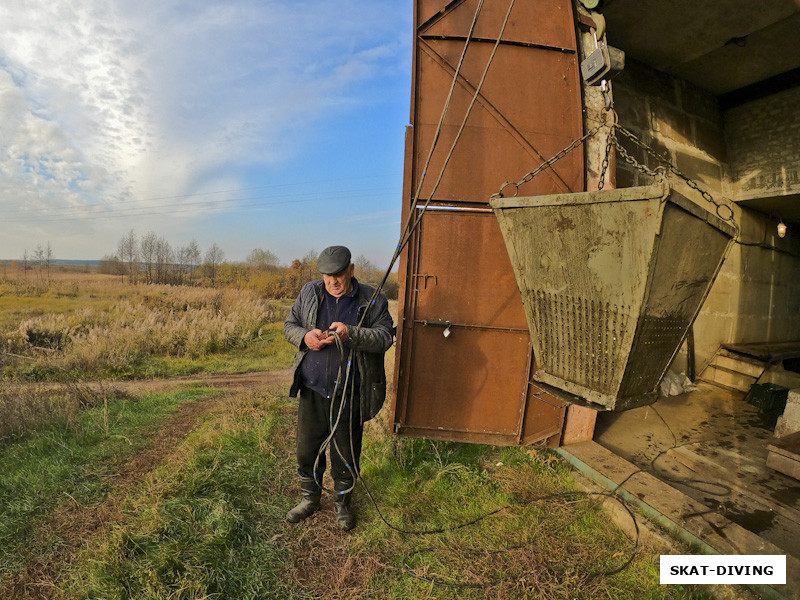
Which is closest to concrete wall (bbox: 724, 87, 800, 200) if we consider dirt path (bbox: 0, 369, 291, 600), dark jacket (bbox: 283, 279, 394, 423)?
dark jacket (bbox: 283, 279, 394, 423)

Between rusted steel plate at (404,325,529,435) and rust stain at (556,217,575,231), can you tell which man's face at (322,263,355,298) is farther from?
rust stain at (556,217,575,231)

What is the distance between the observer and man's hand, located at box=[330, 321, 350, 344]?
2.81 meters

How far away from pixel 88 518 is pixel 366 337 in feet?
8.99

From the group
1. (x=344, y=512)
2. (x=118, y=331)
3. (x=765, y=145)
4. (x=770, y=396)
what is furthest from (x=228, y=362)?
(x=765, y=145)

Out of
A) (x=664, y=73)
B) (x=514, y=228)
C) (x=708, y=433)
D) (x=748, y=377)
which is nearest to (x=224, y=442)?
(x=514, y=228)

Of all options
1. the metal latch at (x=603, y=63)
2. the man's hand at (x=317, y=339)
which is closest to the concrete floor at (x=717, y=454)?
the man's hand at (x=317, y=339)

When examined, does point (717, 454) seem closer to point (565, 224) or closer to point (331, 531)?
point (565, 224)

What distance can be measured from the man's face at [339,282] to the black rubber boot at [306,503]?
1529 mm

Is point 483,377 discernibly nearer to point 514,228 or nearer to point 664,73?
point 514,228

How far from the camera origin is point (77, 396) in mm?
5859

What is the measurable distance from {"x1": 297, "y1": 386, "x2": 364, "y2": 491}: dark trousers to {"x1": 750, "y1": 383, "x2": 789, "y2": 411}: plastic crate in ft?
18.4

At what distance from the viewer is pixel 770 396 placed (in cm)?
541

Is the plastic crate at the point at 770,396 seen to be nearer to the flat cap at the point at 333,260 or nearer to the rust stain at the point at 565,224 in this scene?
the rust stain at the point at 565,224

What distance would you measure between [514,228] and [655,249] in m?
0.81
